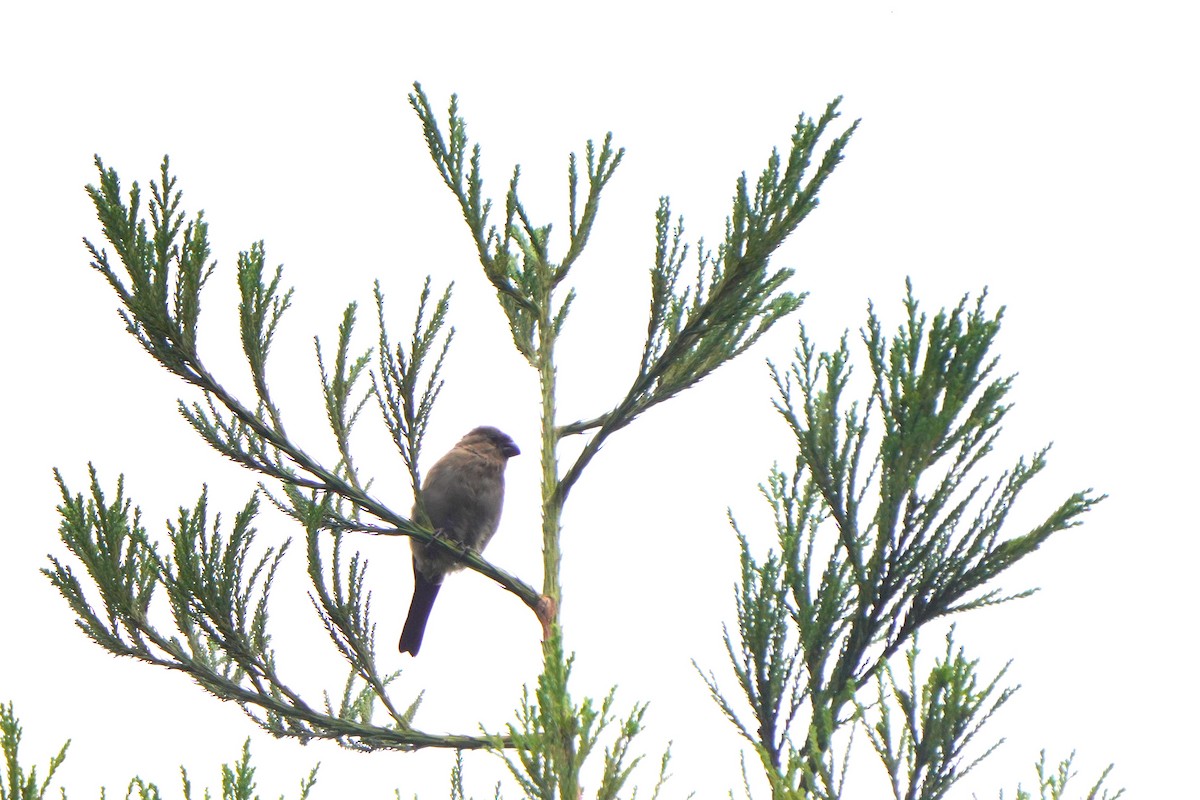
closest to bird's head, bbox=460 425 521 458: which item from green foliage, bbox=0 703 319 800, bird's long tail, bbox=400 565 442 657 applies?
bird's long tail, bbox=400 565 442 657

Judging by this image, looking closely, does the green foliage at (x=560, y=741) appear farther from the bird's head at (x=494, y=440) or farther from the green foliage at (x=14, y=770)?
the bird's head at (x=494, y=440)

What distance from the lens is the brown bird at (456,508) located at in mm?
5258

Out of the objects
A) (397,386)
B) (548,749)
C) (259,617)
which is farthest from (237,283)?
(548,749)

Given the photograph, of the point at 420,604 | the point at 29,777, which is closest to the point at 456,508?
the point at 420,604

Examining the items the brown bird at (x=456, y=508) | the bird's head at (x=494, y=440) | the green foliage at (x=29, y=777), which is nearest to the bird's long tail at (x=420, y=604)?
the brown bird at (x=456, y=508)

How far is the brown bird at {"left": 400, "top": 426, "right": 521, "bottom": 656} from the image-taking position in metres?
5.26

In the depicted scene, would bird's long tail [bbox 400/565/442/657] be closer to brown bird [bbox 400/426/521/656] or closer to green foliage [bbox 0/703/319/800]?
brown bird [bbox 400/426/521/656]

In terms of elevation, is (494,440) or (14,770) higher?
(494,440)

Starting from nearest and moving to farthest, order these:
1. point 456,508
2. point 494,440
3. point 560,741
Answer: point 560,741
point 456,508
point 494,440

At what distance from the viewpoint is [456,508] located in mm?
5262

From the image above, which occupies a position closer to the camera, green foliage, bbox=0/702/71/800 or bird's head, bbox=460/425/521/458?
green foliage, bbox=0/702/71/800

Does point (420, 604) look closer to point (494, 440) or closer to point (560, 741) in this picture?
point (494, 440)

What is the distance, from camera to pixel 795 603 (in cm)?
259

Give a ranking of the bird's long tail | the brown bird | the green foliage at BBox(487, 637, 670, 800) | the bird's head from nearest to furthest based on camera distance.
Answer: the green foliage at BBox(487, 637, 670, 800) → the brown bird → the bird's long tail → the bird's head
